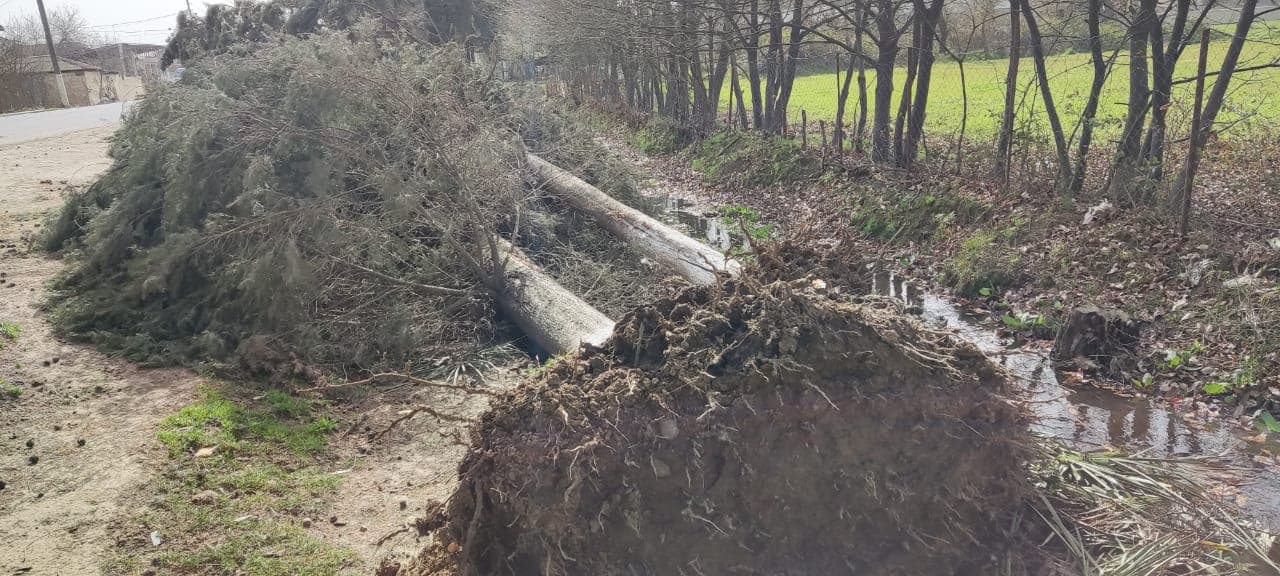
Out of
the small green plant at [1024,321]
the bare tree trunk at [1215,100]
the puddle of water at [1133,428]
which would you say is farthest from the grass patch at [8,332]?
the bare tree trunk at [1215,100]

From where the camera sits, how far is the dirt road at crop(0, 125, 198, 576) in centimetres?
407

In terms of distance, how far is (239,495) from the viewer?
15.1 feet

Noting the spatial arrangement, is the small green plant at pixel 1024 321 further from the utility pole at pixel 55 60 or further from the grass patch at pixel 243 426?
the utility pole at pixel 55 60

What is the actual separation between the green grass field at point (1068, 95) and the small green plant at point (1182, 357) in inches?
104

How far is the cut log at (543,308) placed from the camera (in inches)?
255

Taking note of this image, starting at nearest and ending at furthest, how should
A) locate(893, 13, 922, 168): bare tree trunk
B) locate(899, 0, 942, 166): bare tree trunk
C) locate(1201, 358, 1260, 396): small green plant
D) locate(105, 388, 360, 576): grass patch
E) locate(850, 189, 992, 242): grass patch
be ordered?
1. locate(105, 388, 360, 576): grass patch
2. locate(1201, 358, 1260, 396): small green plant
3. locate(850, 189, 992, 242): grass patch
4. locate(899, 0, 942, 166): bare tree trunk
5. locate(893, 13, 922, 168): bare tree trunk

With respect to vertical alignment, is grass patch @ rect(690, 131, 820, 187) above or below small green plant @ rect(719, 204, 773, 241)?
above

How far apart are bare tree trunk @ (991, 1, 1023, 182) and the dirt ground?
7.29m

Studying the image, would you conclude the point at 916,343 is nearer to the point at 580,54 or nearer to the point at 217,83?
the point at 217,83

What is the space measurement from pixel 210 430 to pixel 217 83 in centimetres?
470

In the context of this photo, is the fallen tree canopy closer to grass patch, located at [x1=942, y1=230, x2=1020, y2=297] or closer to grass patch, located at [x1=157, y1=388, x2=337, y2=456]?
grass patch, located at [x1=157, y1=388, x2=337, y2=456]

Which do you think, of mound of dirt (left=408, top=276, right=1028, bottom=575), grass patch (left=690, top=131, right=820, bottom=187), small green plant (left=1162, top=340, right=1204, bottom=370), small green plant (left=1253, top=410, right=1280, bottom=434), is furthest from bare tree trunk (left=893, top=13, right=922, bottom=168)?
mound of dirt (left=408, top=276, right=1028, bottom=575)

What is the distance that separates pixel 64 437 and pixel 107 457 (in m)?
0.53

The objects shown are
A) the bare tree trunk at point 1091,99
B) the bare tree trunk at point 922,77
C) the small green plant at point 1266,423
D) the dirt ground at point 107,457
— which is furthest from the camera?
the bare tree trunk at point 922,77
